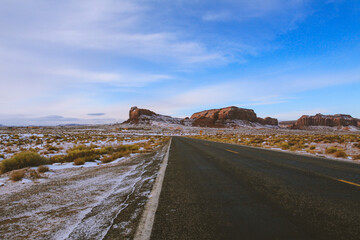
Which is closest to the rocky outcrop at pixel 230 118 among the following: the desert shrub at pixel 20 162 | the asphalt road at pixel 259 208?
the desert shrub at pixel 20 162

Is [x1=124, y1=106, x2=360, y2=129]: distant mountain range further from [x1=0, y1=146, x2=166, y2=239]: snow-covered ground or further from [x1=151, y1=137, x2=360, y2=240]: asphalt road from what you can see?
[x1=0, y1=146, x2=166, y2=239]: snow-covered ground

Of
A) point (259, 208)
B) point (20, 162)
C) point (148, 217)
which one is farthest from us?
point (20, 162)

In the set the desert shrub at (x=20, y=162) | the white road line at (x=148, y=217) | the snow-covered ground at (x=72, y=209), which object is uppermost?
the white road line at (x=148, y=217)

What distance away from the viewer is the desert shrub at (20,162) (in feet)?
26.8

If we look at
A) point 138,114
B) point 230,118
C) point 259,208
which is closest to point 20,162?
point 259,208

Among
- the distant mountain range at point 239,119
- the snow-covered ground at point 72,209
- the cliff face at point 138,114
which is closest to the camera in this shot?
the snow-covered ground at point 72,209

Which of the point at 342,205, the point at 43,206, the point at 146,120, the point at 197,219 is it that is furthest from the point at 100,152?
the point at 146,120

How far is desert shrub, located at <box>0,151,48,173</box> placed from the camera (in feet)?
26.8

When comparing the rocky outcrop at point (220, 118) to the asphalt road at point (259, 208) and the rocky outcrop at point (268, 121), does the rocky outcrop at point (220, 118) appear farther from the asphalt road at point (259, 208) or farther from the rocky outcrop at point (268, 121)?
the asphalt road at point (259, 208)

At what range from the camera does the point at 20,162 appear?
854 centimetres

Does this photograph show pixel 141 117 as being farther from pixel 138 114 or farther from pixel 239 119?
pixel 239 119

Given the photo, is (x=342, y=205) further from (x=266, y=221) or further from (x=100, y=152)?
(x=100, y=152)

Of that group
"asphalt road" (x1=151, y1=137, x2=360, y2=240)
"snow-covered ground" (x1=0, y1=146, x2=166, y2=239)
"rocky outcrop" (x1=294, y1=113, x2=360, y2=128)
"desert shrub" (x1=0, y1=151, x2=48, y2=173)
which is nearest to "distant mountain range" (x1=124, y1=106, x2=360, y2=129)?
"rocky outcrop" (x1=294, y1=113, x2=360, y2=128)

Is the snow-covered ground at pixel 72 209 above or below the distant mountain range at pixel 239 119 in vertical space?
below
